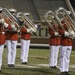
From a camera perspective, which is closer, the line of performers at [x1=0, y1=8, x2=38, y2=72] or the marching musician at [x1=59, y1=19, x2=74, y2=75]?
the marching musician at [x1=59, y1=19, x2=74, y2=75]

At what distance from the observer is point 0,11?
1235cm

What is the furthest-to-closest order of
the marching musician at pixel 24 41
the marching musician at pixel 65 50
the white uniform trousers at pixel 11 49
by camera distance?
the marching musician at pixel 24 41 → the white uniform trousers at pixel 11 49 → the marching musician at pixel 65 50

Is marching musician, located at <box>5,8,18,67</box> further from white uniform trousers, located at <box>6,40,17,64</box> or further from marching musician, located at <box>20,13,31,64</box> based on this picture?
marching musician, located at <box>20,13,31,64</box>

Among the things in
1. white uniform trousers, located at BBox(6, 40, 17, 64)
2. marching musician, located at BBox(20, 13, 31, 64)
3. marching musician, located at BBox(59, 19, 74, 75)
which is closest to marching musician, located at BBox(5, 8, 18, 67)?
white uniform trousers, located at BBox(6, 40, 17, 64)

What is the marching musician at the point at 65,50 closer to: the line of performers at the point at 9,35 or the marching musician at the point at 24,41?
the line of performers at the point at 9,35

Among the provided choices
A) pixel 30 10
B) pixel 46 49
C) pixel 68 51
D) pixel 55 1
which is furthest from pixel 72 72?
pixel 55 1

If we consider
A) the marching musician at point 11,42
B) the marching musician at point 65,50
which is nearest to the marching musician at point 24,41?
the marching musician at point 11,42

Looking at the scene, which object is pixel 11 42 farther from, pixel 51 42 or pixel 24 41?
pixel 24 41

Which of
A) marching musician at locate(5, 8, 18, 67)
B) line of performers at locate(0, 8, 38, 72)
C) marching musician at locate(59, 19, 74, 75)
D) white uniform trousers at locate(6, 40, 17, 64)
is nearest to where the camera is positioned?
marching musician at locate(59, 19, 74, 75)

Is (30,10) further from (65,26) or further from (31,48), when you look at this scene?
(65,26)

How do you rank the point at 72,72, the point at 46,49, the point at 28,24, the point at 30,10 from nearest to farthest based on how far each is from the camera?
the point at 72,72 → the point at 28,24 → the point at 46,49 → the point at 30,10

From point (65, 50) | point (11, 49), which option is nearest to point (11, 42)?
point (11, 49)

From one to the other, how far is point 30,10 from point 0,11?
2348 centimetres

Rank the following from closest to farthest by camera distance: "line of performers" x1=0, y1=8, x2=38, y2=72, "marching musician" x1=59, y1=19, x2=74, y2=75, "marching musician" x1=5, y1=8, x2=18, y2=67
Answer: "marching musician" x1=59, y1=19, x2=74, y2=75, "line of performers" x1=0, y1=8, x2=38, y2=72, "marching musician" x1=5, y1=8, x2=18, y2=67
